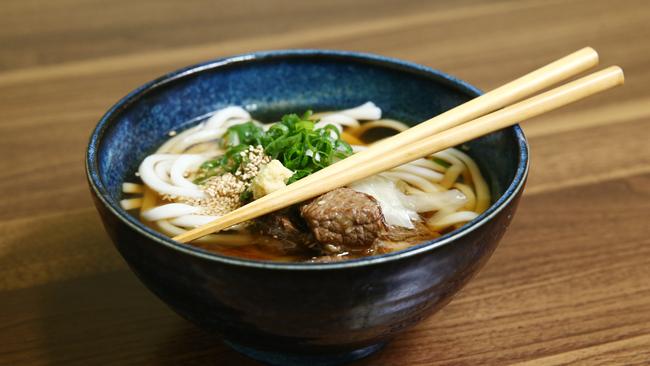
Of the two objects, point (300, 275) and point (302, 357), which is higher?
point (300, 275)

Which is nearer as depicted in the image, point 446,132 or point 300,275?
point 300,275

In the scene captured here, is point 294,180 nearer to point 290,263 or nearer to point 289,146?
point 289,146

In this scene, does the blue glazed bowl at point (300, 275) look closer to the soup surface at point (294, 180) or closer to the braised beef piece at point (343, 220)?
the soup surface at point (294, 180)

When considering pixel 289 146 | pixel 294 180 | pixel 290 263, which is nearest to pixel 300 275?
pixel 290 263

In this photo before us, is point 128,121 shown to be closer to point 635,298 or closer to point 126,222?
point 126,222

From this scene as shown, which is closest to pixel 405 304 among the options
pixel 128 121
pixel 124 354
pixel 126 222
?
pixel 126 222

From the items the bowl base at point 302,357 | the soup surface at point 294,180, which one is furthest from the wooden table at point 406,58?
the soup surface at point 294,180
